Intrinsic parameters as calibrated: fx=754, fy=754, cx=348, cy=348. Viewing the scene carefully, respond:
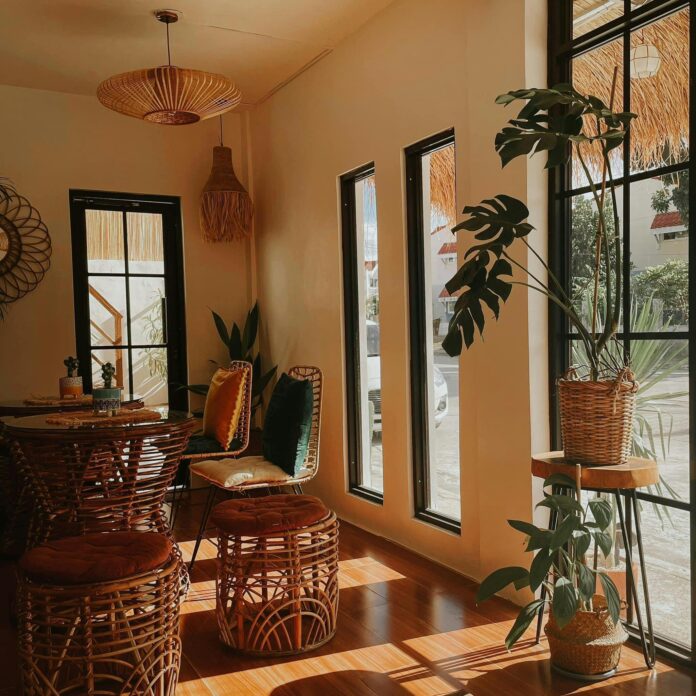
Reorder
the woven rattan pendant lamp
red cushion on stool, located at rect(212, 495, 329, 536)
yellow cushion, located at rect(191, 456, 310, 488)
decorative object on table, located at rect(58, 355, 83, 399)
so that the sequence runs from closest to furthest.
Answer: red cushion on stool, located at rect(212, 495, 329, 536)
yellow cushion, located at rect(191, 456, 310, 488)
the woven rattan pendant lamp
decorative object on table, located at rect(58, 355, 83, 399)

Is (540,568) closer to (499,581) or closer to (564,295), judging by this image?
(499,581)

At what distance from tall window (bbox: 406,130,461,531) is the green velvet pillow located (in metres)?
0.72

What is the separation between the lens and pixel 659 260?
273cm

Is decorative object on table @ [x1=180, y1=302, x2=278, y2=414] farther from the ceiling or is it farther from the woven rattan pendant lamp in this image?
the woven rattan pendant lamp

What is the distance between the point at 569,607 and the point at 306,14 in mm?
3391

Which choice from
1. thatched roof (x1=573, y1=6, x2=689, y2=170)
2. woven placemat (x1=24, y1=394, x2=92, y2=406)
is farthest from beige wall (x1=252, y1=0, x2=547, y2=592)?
woven placemat (x1=24, y1=394, x2=92, y2=406)

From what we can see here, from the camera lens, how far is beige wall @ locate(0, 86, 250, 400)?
5.28 m

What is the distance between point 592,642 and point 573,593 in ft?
1.06

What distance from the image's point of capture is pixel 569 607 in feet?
7.55

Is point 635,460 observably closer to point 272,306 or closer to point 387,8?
point 387,8

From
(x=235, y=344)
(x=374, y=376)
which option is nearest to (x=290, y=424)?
(x=374, y=376)

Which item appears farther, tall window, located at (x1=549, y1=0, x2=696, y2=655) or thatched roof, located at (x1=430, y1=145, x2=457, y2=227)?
thatched roof, located at (x1=430, y1=145, x2=457, y2=227)

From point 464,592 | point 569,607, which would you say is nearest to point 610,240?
point 569,607

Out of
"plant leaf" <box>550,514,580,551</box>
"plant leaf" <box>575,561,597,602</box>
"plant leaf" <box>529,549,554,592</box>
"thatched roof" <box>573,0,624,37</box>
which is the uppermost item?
"thatched roof" <box>573,0,624,37</box>
